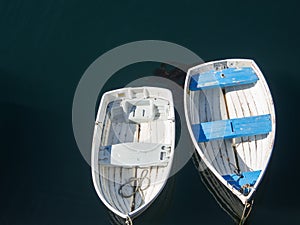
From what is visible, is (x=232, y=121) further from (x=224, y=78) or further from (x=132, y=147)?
(x=132, y=147)

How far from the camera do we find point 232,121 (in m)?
17.3

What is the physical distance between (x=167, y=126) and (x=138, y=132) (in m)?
1.22

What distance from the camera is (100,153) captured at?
1700 centimetres

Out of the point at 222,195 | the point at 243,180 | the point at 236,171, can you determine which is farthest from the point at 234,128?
the point at 222,195

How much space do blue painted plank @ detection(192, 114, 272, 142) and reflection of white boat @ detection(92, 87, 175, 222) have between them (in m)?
1.19

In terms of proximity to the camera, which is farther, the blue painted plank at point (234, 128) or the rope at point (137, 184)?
the blue painted plank at point (234, 128)

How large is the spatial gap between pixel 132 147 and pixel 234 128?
153 inches

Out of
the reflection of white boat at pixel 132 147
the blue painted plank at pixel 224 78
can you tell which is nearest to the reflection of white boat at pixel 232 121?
the blue painted plank at pixel 224 78

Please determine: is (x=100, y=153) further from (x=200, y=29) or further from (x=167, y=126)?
(x=200, y=29)

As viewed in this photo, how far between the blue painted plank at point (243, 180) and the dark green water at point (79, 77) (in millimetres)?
1362

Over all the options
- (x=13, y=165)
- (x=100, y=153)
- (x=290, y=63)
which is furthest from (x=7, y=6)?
(x=290, y=63)

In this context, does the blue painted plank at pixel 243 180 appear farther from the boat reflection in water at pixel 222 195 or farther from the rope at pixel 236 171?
the boat reflection in water at pixel 222 195

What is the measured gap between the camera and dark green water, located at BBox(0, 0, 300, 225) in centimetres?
1681

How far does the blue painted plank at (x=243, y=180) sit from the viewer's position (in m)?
15.3
